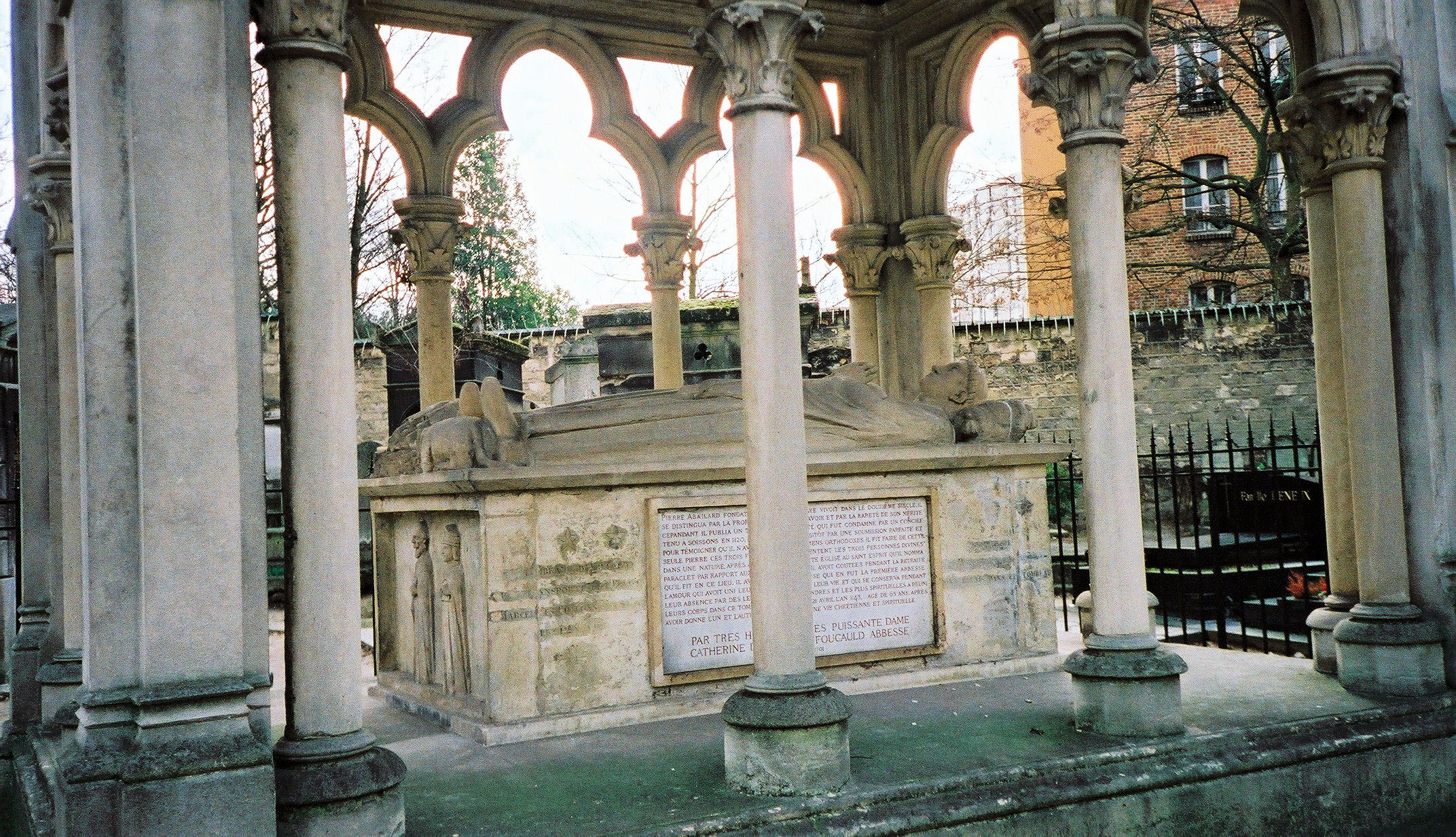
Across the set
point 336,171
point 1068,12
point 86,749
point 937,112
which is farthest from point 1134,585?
point 937,112

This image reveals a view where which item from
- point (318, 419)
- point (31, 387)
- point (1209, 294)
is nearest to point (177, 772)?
point (318, 419)

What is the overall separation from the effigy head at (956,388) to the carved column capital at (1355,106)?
2.28 meters

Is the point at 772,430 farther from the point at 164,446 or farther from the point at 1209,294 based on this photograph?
the point at 1209,294

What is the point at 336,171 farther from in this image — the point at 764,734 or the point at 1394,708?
the point at 1394,708

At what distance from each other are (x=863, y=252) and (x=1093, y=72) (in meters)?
4.16

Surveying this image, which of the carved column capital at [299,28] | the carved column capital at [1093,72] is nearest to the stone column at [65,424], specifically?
the carved column capital at [299,28]

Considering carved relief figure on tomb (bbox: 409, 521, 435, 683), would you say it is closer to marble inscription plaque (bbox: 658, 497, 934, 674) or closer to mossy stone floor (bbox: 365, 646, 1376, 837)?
mossy stone floor (bbox: 365, 646, 1376, 837)

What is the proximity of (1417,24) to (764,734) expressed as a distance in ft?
17.5

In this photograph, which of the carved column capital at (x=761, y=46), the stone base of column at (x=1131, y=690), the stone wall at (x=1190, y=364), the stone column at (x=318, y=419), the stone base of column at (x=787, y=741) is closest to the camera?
the stone column at (x=318, y=419)

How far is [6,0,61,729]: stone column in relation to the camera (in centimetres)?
645

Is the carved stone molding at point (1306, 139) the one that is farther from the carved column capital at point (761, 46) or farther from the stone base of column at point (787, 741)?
the stone base of column at point (787, 741)

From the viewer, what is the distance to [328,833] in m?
3.88

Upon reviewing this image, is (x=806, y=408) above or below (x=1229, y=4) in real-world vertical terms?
below

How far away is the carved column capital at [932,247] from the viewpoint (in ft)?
30.8
